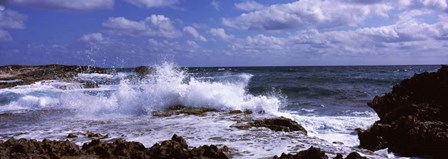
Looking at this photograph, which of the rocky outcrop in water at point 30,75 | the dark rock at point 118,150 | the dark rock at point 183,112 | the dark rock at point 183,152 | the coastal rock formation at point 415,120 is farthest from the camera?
the rocky outcrop in water at point 30,75

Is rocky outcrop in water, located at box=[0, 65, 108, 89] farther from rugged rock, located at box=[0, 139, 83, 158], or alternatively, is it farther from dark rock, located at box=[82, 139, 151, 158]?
dark rock, located at box=[82, 139, 151, 158]

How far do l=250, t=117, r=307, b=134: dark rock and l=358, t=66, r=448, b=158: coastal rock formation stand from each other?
1.34 m

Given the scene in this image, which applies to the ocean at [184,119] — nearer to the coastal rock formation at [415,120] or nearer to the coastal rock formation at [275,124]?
the coastal rock formation at [275,124]

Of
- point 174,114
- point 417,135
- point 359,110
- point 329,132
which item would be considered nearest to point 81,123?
point 174,114

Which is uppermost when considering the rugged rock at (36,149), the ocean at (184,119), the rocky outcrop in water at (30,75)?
the rocky outcrop in water at (30,75)

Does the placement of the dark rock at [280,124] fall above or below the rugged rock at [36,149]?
below

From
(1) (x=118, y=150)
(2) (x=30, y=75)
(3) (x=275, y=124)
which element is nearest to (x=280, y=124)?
(3) (x=275, y=124)

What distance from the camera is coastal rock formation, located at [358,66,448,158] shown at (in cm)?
688

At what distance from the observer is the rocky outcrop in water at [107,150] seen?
6.09 metres

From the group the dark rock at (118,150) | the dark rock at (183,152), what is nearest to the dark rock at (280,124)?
the dark rock at (183,152)

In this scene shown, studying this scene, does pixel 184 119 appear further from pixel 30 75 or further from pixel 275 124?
pixel 30 75

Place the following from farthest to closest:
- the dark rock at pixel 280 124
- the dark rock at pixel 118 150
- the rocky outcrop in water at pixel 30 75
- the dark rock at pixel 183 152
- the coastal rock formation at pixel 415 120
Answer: the rocky outcrop in water at pixel 30 75, the dark rock at pixel 280 124, the coastal rock formation at pixel 415 120, the dark rock at pixel 118 150, the dark rock at pixel 183 152

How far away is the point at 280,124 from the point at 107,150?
4025 mm

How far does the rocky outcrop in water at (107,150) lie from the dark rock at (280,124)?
7.91 ft
